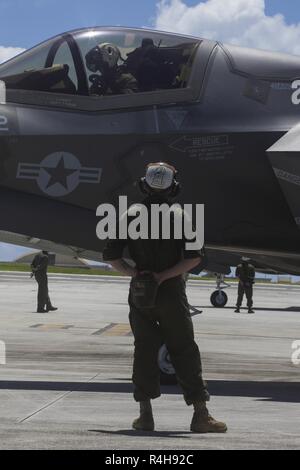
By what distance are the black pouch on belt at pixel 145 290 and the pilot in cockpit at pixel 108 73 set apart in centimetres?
309

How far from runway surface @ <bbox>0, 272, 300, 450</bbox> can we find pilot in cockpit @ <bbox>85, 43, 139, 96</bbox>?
3102 millimetres

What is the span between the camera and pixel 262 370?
42.0 ft

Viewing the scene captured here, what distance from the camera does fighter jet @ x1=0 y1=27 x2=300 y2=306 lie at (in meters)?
9.04

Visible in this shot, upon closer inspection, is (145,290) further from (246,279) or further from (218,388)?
(246,279)

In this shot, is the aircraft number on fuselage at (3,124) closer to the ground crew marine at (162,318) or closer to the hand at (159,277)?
the ground crew marine at (162,318)

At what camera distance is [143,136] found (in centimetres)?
912

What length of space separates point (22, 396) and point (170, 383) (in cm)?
199

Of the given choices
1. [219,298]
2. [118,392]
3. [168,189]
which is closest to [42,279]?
[219,298]

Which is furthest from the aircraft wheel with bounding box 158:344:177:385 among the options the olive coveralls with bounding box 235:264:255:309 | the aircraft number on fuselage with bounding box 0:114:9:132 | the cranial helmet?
the olive coveralls with bounding box 235:264:255:309

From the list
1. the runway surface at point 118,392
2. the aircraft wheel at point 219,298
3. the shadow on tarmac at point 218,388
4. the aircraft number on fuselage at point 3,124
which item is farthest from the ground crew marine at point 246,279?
the aircraft number on fuselage at point 3,124

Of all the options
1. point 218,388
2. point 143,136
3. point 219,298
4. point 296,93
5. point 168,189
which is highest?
point 296,93

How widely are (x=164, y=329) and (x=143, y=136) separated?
112 inches

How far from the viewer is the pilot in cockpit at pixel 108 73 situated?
9312 millimetres
